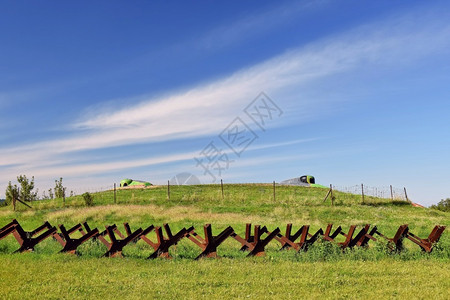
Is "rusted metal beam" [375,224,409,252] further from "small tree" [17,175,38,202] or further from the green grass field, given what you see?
"small tree" [17,175,38,202]

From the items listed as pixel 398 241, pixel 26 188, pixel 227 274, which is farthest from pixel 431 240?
pixel 26 188

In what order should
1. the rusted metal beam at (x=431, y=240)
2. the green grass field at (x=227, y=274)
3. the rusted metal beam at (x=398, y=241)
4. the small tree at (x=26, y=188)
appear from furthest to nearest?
the small tree at (x=26, y=188), the rusted metal beam at (x=431, y=240), the rusted metal beam at (x=398, y=241), the green grass field at (x=227, y=274)

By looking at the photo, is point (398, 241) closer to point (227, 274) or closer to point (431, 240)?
point (431, 240)

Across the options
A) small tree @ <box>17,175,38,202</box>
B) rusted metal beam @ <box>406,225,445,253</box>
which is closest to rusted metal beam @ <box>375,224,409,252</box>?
rusted metal beam @ <box>406,225,445,253</box>

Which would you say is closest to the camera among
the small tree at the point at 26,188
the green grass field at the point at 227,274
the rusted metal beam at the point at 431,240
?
the green grass field at the point at 227,274

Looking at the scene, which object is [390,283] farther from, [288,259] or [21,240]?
[21,240]

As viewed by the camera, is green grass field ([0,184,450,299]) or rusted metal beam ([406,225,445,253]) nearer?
green grass field ([0,184,450,299])

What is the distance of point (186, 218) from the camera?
25594mm

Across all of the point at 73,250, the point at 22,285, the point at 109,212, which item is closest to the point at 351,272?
the point at 22,285

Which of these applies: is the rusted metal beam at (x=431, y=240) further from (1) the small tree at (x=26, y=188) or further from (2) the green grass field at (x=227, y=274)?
(1) the small tree at (x=26, y=188)

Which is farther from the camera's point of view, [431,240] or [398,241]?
[431,240]

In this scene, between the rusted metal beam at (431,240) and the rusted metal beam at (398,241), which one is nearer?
the rusted metal beam at (398,241)

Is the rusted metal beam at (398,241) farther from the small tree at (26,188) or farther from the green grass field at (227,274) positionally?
the small tree at (26,188)

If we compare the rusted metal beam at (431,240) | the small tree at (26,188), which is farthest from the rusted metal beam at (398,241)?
the small tree at (26,188)
